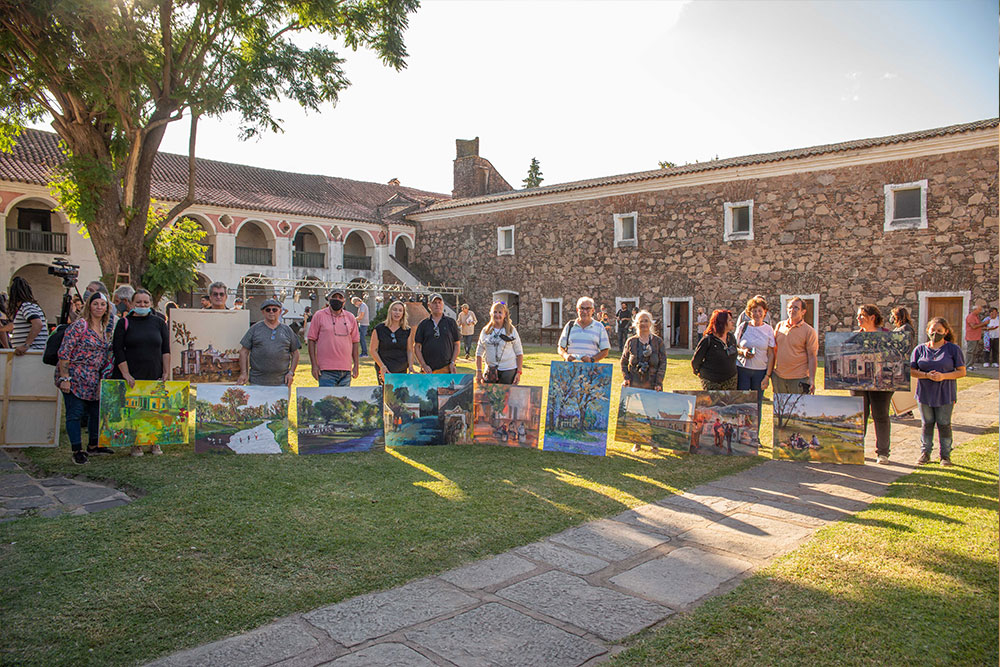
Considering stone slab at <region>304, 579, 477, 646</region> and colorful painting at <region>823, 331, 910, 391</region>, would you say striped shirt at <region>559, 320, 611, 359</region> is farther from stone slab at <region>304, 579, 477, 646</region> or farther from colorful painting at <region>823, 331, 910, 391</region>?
stone slab at <region>304, 579, 477, 646</region>

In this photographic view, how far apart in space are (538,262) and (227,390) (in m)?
20.7

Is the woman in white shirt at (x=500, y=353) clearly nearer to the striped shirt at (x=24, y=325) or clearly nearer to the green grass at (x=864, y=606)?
the green grass at (x=864, y=606)

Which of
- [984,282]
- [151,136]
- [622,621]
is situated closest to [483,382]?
[622,621]

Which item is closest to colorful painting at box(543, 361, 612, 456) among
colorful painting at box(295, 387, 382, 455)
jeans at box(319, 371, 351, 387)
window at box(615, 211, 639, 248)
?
colorful painting at box(295, 387, 382, 455)

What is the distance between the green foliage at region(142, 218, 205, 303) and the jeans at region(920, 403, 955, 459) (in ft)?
44.3

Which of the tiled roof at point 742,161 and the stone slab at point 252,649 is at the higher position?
the tiled roof at point 742,161

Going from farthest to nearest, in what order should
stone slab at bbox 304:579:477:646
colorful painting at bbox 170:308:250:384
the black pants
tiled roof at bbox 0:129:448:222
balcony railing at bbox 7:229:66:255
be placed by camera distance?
tiled roof at bbox 0:129:448:222, balcony railing at bbox 7:229:66:255, colorful painting at bbox 170:308:250:384, the black pants, stone slab at bbox 304:579:477:646

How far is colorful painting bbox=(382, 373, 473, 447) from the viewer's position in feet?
23.5

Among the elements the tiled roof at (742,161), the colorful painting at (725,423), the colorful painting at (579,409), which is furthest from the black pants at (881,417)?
the tiled roof at (742,161)

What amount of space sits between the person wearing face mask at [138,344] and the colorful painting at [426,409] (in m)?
2.37

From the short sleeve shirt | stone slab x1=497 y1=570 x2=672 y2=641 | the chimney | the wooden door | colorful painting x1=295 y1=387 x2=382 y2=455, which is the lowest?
stone slab x1=497 y1=570 x2=672 y2=641

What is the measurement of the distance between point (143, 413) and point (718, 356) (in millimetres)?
6068

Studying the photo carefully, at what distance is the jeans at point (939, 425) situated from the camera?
6414 mm

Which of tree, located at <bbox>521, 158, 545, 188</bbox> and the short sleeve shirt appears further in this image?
tree, located at <bbox>521, 158, 545, 188</bbox>
